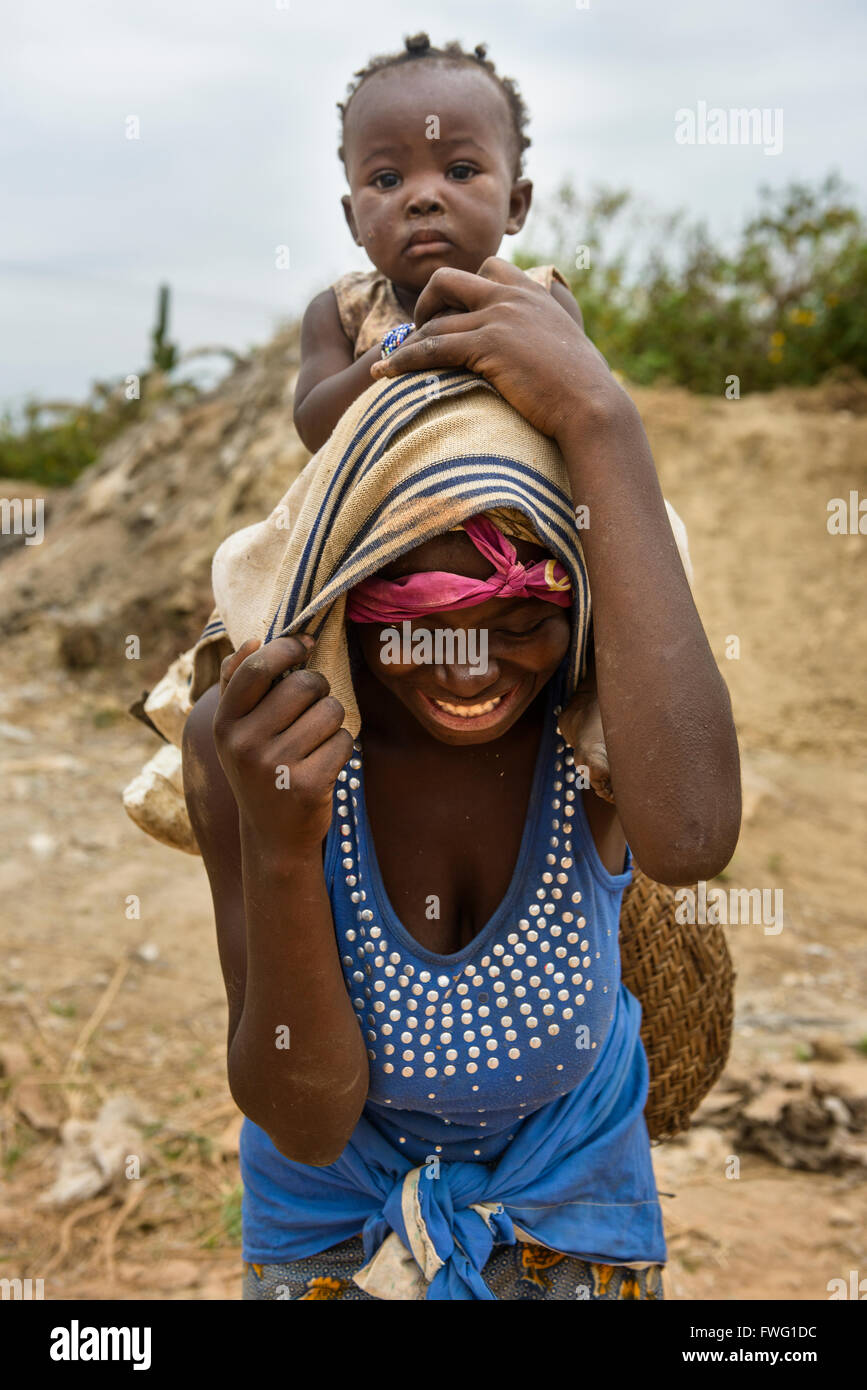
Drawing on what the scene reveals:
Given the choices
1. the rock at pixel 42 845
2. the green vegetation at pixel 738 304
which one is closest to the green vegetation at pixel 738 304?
the green vegetation at pixel 738 304

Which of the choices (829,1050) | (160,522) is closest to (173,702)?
(829,1050)

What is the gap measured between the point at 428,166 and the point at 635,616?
1021 mm

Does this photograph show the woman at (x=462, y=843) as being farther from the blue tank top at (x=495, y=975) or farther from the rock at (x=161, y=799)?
the rock at (x=161, y=799)

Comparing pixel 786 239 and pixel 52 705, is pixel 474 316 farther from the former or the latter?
pixel 786 239

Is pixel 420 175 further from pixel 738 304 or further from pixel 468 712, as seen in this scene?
pixel 738 304

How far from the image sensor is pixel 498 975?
67.1 inches

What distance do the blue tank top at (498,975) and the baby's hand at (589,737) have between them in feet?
0.17

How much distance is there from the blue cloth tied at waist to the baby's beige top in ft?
4.09

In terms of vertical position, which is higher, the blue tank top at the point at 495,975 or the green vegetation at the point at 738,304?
the green vegetation at the point at 738,304

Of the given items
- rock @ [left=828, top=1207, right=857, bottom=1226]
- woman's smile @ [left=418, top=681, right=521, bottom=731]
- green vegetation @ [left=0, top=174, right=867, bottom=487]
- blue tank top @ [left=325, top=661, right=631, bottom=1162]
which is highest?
green vegetation @ [left=0, top=174, right=867, bottom=487]

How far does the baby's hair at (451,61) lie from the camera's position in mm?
2051

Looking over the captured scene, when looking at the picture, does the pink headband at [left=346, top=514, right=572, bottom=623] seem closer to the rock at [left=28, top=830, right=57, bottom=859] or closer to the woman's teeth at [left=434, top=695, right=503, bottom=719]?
the woman's teeth at [left=434, top=695, right=503, bottom=719]

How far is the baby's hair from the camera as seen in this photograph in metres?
2.05

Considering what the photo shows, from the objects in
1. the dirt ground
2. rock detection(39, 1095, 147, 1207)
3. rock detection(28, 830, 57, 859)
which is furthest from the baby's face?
rock detection(28, 830, 57, 859)
